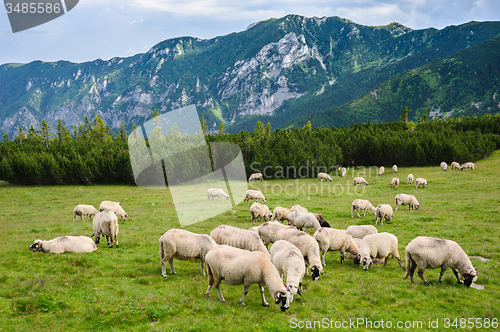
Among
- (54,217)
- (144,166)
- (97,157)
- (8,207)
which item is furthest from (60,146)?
(54,217)

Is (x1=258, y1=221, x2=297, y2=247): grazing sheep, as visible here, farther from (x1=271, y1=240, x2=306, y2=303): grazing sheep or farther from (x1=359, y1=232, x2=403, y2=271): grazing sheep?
(x1=359, y1=232, x2=403, y2=271): grazing sheep

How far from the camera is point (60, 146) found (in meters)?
70.9

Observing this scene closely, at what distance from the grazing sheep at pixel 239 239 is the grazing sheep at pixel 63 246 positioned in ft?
26.8

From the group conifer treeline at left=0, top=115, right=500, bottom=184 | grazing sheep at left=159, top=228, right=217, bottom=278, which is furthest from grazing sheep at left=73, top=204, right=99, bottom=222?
conifer treeline at left=0, top=115, right=500, bottom=184

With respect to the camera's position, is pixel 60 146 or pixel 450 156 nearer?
pixel 60 146

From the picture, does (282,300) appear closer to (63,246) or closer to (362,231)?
(362,231)

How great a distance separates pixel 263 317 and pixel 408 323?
5493 mm

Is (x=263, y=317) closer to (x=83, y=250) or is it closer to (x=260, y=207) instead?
(x=83, y=250)

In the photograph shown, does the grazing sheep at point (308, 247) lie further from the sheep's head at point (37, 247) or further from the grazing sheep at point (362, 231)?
the sheep's head at point (37, 247)

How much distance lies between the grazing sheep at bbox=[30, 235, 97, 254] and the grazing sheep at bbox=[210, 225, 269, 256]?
8.17 m

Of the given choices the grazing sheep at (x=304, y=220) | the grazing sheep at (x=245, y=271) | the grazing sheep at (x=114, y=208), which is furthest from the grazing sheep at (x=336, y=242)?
the grazing sheep at (x=114, y=208)

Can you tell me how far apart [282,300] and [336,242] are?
296 inches

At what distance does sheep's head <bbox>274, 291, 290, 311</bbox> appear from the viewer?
10.5 metres

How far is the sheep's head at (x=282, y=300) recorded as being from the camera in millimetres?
10547
